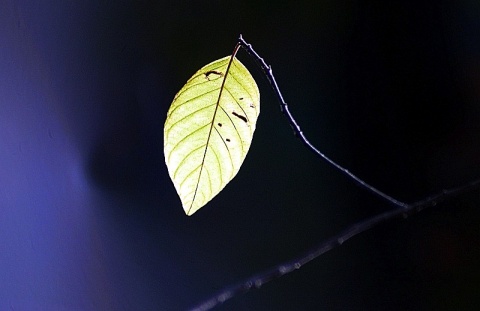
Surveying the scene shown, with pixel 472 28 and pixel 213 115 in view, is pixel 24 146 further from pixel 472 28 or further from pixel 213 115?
pixel 472 28

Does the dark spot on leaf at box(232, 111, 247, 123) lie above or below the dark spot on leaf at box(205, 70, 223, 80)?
below

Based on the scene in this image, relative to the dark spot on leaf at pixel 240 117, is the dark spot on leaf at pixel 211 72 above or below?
above

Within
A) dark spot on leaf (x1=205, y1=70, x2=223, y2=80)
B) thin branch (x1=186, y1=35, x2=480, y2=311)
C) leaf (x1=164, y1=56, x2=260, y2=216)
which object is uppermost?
dark spot on leaf (x1=205, y1=70, x2=223, y2=80)

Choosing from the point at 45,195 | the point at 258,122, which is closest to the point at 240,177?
the point at 258,122

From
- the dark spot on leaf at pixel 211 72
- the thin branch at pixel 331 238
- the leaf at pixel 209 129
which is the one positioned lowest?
the thin branch at pixel 331 238
